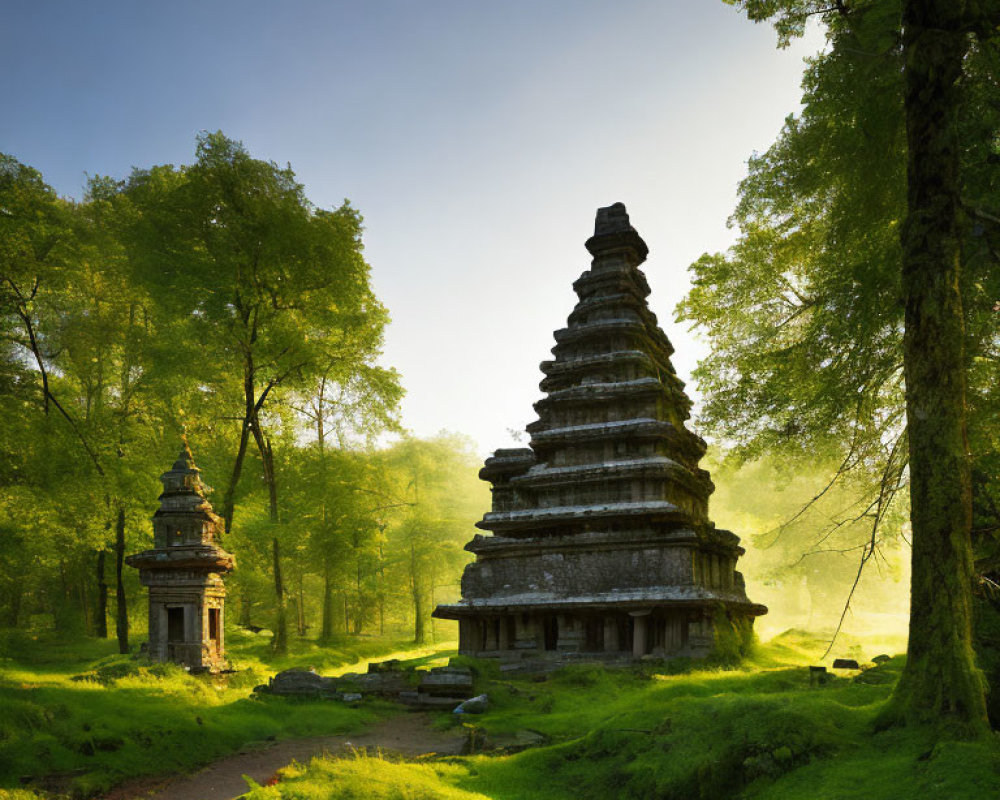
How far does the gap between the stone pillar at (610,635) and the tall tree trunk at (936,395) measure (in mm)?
12842

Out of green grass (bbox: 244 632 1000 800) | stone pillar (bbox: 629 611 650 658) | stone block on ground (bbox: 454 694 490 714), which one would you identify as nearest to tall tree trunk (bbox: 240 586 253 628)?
stone pillar (bbox: 629 611 650 658)

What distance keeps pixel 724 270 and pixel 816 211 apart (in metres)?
4.07

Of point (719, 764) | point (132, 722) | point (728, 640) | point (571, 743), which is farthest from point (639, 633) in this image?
point (719, 764)

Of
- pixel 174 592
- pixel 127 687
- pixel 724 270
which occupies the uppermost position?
pixel 724 270

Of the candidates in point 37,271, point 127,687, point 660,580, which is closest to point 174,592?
point 127,687

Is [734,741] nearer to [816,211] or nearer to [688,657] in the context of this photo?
[688,657]

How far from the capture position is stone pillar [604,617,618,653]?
1817cm

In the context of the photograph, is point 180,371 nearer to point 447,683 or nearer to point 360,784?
point 447,683

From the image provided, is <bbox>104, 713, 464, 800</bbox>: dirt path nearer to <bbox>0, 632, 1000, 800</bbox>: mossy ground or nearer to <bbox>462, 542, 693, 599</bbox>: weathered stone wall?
<bbox>0, 632, 1000, 800</bbox>: mossy ground

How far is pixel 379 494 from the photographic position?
30.5 metres

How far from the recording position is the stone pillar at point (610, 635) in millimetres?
18172

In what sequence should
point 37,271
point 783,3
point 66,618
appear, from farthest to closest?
point 66,618 < point 37,271 < point 783,3

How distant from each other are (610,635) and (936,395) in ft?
45.3

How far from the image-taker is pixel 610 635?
60.0 feet
